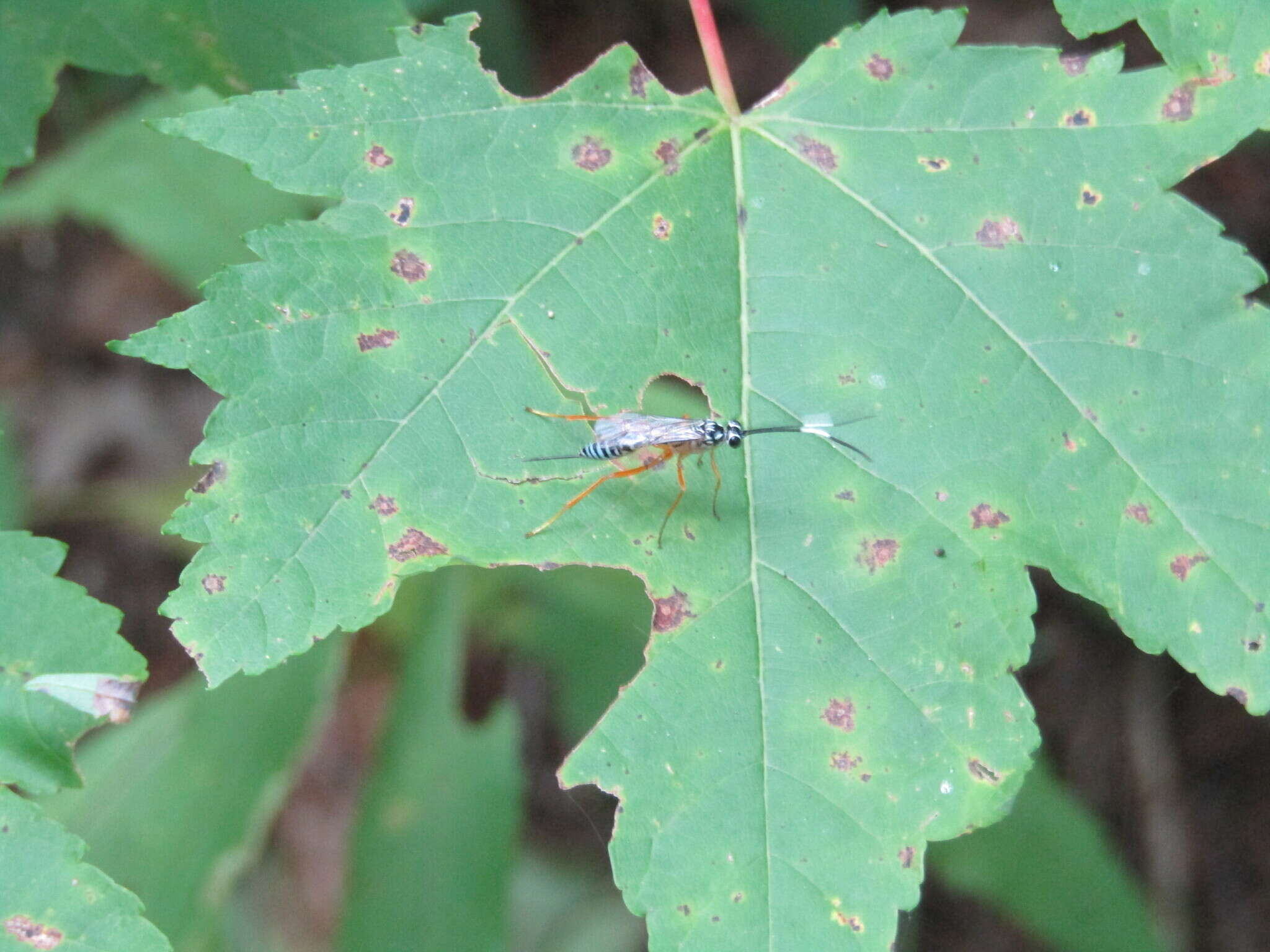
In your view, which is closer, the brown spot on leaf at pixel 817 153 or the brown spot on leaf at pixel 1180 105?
the brown spot on leaf at pixel 1180 105

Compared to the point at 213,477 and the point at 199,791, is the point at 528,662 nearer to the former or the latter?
the point at 199,791

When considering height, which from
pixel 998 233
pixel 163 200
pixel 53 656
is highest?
pixel 998 233

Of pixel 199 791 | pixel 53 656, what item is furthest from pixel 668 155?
pixel 199 791

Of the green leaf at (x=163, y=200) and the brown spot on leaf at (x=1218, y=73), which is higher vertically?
the brown spot on leaf at (x=1218, y=73)

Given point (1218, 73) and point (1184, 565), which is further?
point (1218, 73)

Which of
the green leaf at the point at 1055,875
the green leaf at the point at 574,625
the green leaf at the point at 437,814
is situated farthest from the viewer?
the green leaf at the point at 574,625

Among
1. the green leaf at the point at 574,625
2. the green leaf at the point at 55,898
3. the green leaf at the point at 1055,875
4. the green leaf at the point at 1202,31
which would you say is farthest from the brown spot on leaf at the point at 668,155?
the green leaf at the point at 1055,875

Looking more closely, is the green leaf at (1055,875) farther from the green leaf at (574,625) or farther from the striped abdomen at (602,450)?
the striped abdomen at (602,450)

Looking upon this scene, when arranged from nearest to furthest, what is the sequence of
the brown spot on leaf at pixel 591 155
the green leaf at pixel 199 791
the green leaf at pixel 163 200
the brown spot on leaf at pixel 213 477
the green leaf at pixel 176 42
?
1. the brown spot on leaf at pixel 213 477
2. the brown spot on leaf at pixel 591 155
3. the green leaf at pixel 176 42
4. the green leaf at pixel 199 791
5. the green leaf at pixel 163 200
